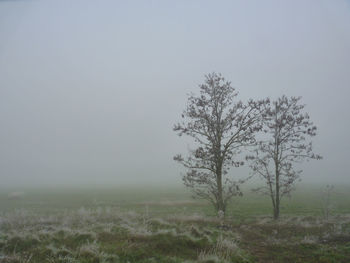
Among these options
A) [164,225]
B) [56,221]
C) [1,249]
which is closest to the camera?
[1,249]

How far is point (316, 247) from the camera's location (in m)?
9.70

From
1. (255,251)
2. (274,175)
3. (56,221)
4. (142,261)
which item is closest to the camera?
(142,261)

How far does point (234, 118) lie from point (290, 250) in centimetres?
817

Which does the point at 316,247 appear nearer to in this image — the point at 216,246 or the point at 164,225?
the point at 216,246

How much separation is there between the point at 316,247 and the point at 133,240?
7.95 meters

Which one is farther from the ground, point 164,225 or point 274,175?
point 274,175

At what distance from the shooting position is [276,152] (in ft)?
64.0

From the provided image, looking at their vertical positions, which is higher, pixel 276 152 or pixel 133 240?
pixel 276 152

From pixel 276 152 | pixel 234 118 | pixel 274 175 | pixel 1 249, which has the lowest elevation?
pixel 1 249

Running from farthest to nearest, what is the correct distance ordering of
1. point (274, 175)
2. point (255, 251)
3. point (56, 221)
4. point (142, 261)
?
point (274, 175)
point (56, 221)
point (255, 251)
point (142, 261)

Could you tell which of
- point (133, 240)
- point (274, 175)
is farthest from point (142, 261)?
point (274, 175)

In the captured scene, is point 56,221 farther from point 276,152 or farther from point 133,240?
point 276,152

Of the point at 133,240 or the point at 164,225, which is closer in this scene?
the point at 133,240

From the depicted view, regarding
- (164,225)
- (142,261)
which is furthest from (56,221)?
(142,261)
